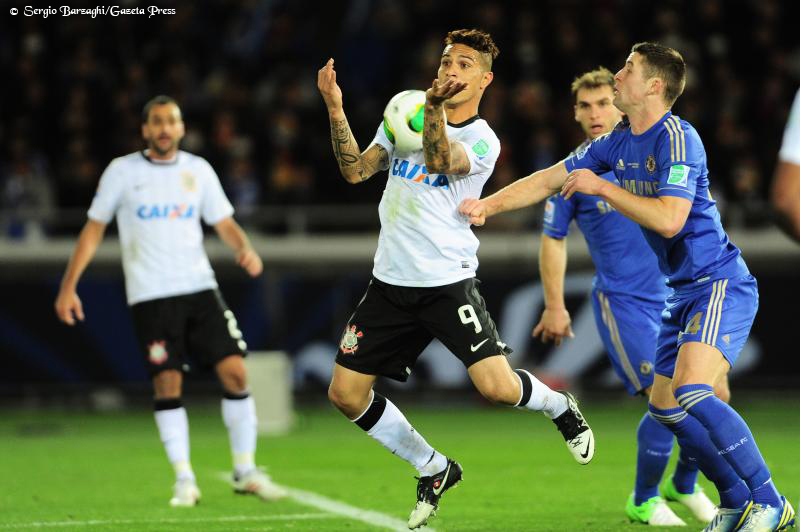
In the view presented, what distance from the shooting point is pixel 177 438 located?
8.38 m

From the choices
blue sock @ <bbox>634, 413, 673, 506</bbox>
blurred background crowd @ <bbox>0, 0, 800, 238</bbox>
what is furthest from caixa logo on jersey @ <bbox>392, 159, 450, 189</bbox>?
blurred background crowd @ <bbox>0, 0, 800, 238</bbox>

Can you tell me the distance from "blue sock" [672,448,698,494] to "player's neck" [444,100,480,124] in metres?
2.32

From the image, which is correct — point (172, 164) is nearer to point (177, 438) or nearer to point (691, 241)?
point (177, 438)

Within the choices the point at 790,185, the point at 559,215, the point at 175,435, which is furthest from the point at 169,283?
the point at 790,185

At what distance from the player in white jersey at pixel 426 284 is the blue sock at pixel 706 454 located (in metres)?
0.65

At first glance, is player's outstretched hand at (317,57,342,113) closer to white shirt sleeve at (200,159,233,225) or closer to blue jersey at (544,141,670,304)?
blue jersey at (544,141,670,304)

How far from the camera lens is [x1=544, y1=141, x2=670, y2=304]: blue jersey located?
291 inches

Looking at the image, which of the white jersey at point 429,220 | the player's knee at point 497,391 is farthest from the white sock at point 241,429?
the player's knee at point 497,391

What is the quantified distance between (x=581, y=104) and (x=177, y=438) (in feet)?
11.2

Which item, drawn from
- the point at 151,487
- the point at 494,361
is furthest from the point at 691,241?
the point at 151,487

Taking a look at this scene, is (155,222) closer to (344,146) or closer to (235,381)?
(235,381)

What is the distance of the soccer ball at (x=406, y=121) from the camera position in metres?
6.45

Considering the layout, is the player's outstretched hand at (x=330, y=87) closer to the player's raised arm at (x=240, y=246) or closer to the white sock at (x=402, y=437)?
the white sock at (x=402, y=437)

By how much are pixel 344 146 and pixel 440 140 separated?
0.69m
